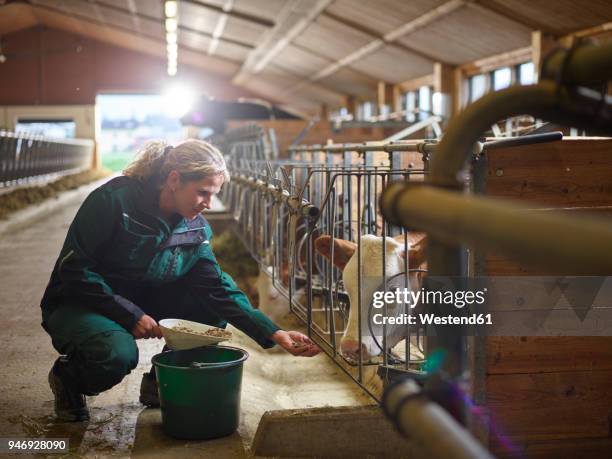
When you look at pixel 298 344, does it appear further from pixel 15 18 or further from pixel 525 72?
pixel 15 18

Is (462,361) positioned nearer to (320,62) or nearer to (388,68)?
(388,68)

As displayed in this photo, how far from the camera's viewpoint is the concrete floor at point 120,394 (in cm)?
291

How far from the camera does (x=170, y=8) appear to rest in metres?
14.8

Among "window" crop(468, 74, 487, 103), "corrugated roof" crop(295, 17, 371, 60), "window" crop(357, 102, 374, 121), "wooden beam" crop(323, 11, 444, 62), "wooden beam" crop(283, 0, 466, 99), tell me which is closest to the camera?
"wooden beam" crop(283, 0, 466, 99)

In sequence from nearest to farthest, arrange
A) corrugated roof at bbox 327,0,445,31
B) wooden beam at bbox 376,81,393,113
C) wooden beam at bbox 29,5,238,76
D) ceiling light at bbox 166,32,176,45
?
corrugated roof at bbox 327,0,445,31 → wooden beam at bbox 376,81,393,113 → ceiling light at bbox 166,32,176,45 → wooden beam at bbox 29,5,238,76

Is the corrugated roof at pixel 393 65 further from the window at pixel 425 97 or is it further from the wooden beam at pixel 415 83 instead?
the window at pixel 425 97

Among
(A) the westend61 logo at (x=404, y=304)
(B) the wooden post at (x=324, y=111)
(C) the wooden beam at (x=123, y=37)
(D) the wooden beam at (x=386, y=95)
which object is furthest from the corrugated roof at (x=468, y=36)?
(C) the wooden beam at (x=123, y=37)

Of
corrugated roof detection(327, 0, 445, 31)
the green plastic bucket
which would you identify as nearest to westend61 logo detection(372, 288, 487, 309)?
the green plastic bucket

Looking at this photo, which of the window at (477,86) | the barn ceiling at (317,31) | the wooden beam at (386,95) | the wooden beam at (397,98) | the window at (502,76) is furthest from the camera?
the wooden beam at (386,95)

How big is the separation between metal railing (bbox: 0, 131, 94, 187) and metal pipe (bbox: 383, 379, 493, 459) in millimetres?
11254

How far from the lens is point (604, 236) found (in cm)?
71

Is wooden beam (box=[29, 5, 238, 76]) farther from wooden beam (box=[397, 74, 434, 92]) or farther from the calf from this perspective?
the calf

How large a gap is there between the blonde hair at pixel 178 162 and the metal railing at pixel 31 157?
353 inches

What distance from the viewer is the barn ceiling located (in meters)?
9.67
